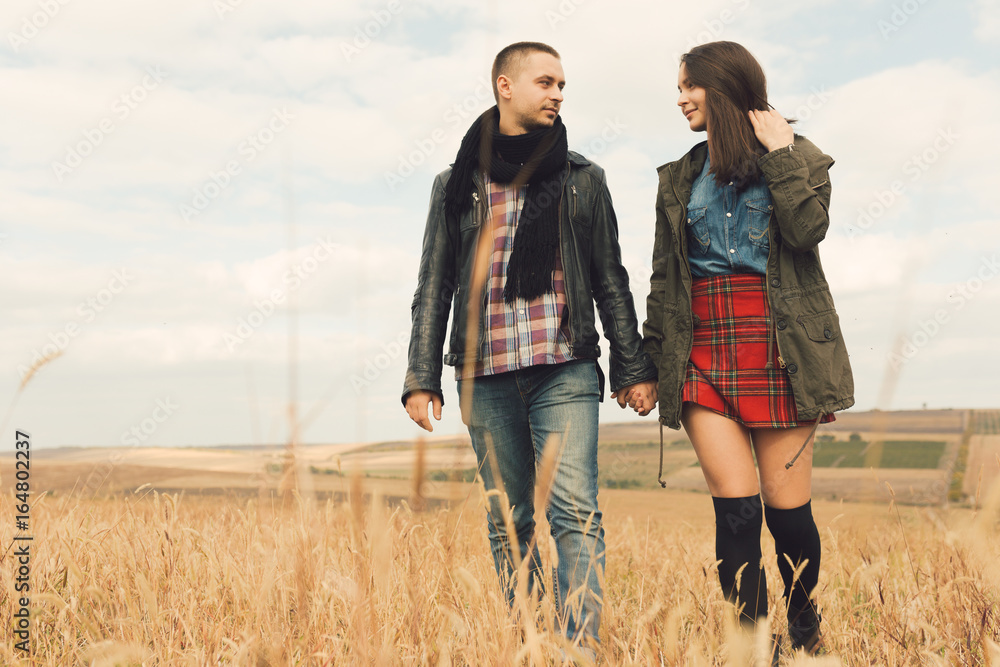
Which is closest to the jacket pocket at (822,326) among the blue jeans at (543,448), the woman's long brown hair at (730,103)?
the woman's long brown hair at (730,103)

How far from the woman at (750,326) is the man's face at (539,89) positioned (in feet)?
1.70

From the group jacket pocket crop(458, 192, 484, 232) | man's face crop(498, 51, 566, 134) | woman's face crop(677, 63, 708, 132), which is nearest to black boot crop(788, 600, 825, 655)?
woman's face crop(677, 63, 708, 132)

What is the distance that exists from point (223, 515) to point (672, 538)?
3.28 metres

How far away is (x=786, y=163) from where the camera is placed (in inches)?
101

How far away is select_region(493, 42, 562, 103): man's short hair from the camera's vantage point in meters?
3.01

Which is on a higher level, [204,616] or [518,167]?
[518,167]

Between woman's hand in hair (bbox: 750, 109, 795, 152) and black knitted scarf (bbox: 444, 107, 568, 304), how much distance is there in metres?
0.80

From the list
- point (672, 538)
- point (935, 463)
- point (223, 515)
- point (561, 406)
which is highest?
point (561, 406)

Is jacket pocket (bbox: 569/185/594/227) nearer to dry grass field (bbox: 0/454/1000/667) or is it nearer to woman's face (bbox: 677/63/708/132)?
woman's face (bbox: 677/63/708/132)

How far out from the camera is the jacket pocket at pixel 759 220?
264 centimetres

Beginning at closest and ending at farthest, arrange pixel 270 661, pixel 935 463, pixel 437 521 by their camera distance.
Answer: pixel 270 661, pixel 437 521, pixel 935 463

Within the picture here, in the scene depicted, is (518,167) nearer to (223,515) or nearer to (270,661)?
(270,661)

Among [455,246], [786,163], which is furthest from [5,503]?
[786,163]

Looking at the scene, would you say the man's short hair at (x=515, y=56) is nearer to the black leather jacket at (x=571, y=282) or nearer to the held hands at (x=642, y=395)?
the black leather jacket at (x=571, y=282)
